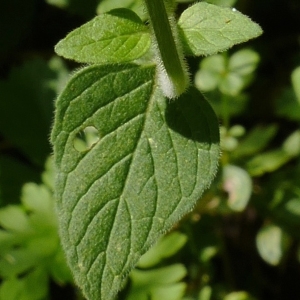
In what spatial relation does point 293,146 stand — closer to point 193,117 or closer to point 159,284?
point 159,284

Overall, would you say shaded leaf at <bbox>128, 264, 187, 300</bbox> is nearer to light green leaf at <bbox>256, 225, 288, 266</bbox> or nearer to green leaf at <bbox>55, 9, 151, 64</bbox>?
light green leaf at <bbox>256, 225, 288, 266</bbox>

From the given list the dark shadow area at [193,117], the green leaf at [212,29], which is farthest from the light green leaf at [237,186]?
the green leaf at [212,29]

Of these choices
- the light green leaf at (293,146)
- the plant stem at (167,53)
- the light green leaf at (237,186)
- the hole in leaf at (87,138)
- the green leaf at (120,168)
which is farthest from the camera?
the light green leaf at (293,146)

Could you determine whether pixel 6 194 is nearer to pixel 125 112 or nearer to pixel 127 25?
pixel 125 112

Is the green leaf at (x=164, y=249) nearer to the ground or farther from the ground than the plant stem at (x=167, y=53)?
nearer to the ground

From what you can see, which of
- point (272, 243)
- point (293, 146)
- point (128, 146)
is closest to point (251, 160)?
point (293, 146)

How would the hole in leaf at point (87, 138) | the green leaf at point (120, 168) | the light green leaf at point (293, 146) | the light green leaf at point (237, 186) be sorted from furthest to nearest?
the light green leaf at point (293, 146) → the light green leaf at point (237, 186) → the hole in leaf at point (87, 138) → the green leaf at point (120, 168)

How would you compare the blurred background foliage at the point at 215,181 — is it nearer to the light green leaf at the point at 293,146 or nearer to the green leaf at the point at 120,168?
the light green leaf at the point at 293,146
